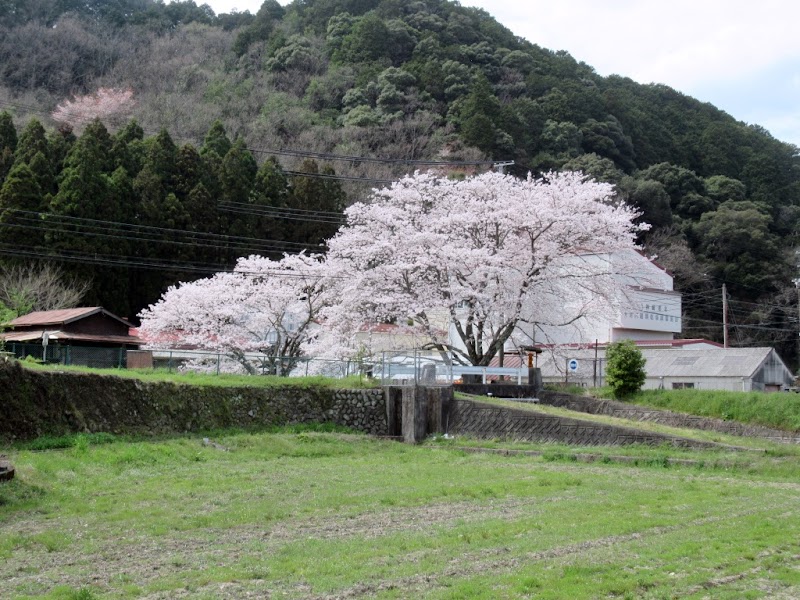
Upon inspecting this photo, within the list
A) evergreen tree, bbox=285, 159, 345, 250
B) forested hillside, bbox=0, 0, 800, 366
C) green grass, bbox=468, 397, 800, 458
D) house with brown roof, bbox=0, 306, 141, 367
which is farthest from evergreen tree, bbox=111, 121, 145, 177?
green grass, bbox=468, 397, 800, 458

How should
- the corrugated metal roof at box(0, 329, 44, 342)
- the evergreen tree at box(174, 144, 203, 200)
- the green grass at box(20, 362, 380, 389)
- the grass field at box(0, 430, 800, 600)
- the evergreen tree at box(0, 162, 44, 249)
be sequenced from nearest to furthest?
the grass field at box(0, 430, 800, 600) < the green grass at box(20, 362, 380, 389) < the corrugated metal roof at box(0, 329, 44, 342) < the evergreen tree at box(0, 162, 44, 249) < the evergreen tree at box(174, 144, 203, 200)

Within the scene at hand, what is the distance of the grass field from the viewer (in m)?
7.35

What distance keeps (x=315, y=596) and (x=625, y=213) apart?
919 inches

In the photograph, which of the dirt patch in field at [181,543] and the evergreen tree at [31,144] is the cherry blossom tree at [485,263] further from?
the evergreen tree at [31,144]

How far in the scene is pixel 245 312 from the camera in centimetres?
3183

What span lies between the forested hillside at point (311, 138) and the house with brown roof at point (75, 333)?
6.11 m

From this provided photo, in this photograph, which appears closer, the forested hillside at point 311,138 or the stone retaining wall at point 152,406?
the stone retaining wall at point 152,406

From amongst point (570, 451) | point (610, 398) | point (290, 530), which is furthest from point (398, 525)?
point (610, 398)

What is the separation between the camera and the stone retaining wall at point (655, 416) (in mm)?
21906

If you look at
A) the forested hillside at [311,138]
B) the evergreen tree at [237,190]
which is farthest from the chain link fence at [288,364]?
the evergreen tree at [237,190]

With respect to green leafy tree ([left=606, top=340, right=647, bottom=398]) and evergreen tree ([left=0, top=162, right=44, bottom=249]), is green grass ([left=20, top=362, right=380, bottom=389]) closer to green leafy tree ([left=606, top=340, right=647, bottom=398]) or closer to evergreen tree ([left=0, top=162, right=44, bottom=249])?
green leafy tree ([left=606, top=340, right=647, bottom=398])

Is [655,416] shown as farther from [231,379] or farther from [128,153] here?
[128,153]

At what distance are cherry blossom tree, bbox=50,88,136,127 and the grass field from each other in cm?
5622

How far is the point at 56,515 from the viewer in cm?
1073
